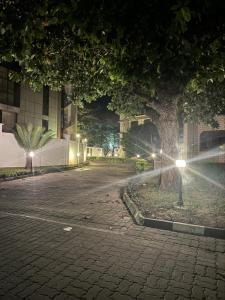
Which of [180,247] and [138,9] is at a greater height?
[138,9]

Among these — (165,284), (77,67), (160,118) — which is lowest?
(165,284)

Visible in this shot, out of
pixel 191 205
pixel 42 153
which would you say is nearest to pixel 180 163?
pixel 191 205

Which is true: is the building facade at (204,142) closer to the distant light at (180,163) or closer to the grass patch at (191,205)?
the grass patch at (191,205)

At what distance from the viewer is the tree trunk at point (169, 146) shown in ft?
41.5

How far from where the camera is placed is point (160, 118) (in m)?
13.0

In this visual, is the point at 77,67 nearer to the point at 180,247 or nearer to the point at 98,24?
the point at 98,24

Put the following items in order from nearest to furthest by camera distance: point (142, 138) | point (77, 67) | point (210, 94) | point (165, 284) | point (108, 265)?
point (165, 284)
point (108, 265)
point (77, 67)
point (210, 94)
point (142, 138)

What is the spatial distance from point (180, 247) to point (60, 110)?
32445 mm

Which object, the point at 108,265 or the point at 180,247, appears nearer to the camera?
the point at 108,265

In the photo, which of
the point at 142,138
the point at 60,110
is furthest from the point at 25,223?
the point at 142,138

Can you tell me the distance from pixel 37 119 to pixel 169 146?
22.3m

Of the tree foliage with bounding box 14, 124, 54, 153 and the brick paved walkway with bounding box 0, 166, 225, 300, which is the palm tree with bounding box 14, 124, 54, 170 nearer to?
the tree foliage with bounding box 14, 124, 54, 153

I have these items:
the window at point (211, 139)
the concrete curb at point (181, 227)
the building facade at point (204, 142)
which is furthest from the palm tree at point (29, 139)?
the concrete curb at point (181, 227)

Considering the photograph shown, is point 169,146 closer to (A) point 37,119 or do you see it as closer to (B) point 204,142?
(B) point 204,142
